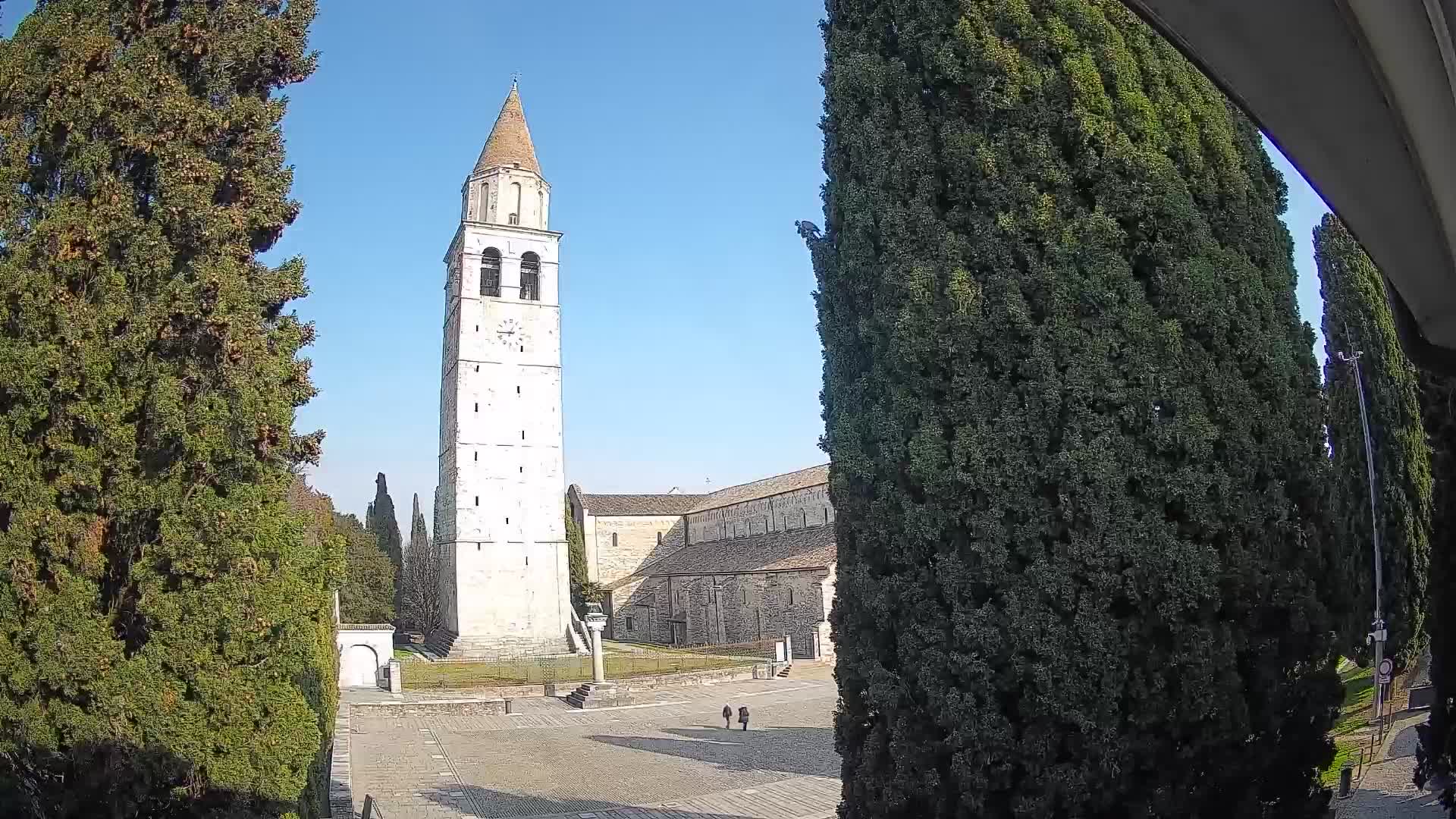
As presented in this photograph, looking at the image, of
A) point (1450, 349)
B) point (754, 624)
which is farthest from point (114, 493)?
point (754, 624)

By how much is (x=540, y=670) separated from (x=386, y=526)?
75.1 ft

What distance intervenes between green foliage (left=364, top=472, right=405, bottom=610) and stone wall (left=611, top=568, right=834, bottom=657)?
11.8m

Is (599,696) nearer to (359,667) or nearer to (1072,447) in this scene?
(359,667)

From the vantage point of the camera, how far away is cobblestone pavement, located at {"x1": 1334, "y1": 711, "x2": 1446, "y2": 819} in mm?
9148

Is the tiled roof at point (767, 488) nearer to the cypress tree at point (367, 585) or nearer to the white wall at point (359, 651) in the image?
the cypress tree at point (367, 585)

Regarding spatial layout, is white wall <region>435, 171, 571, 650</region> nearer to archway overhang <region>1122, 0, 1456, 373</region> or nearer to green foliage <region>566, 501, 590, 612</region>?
green foliage <region>566, 501, 590, 612</region>

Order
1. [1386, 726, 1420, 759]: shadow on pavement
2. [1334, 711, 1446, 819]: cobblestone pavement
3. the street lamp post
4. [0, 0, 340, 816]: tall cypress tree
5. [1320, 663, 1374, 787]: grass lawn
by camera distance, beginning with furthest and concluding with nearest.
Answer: the street lamp post
[1386, 726, 1420, 759]: shadow on pavement
[1320, 663, 1374, 787]: grass lawn
[1334, 711, 1446, 819]: cobblestone pavement
[0, 0, 340, 816]: tall cypress tree

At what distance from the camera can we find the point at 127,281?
6.05 meters

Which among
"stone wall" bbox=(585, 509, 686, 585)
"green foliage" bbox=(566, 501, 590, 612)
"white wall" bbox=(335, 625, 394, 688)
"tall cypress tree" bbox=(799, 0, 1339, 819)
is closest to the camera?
"tall cypress tree" bbox=(799, 0, 1339, 819)

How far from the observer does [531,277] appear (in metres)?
38.3

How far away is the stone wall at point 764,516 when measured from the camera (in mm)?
41094

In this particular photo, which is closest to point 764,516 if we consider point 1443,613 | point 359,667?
point 359,667

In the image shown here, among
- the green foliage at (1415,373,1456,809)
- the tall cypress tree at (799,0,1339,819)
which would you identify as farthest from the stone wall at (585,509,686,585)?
the tall cypress tree at (799,0,1339,819)

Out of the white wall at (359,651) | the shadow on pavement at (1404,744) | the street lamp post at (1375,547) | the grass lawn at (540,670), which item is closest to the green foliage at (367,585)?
the grass lawn at (540,670)
